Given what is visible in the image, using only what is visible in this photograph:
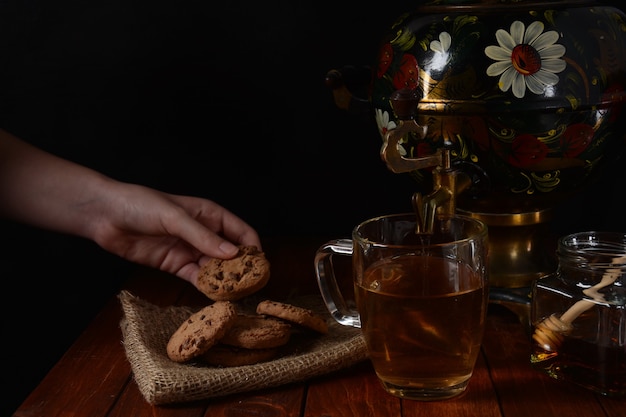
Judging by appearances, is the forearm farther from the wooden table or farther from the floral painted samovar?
the floral painted samovar

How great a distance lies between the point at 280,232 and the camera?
1.61m

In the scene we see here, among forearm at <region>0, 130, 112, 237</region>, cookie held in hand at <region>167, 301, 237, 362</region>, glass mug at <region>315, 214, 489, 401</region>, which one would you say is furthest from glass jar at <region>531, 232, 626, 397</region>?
forearm at <region>0, 130, 112, 237</region>

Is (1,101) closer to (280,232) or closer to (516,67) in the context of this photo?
(280,232)

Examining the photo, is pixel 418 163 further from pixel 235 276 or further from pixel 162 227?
pixel 162 227

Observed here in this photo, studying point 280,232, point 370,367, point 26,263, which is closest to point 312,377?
point 370,367

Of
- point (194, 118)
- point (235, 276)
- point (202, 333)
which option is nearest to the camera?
point (202, 333)

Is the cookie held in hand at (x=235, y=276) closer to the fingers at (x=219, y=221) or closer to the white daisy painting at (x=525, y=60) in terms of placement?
the fingers at (x=219, y=221)

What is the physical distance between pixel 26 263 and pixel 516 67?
3.26ft

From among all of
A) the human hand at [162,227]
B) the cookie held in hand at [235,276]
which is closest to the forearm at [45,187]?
the human hand at [162,227]

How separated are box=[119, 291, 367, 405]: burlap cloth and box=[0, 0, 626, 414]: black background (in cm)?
50

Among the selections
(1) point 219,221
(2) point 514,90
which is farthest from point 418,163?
(1) point 219,221

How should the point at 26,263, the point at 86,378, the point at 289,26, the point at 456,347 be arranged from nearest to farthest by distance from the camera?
the point at 456,347, the point at 86,378, the point at 289,26, the point at 26,263

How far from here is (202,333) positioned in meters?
0.95

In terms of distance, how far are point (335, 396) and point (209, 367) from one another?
0.15 m
